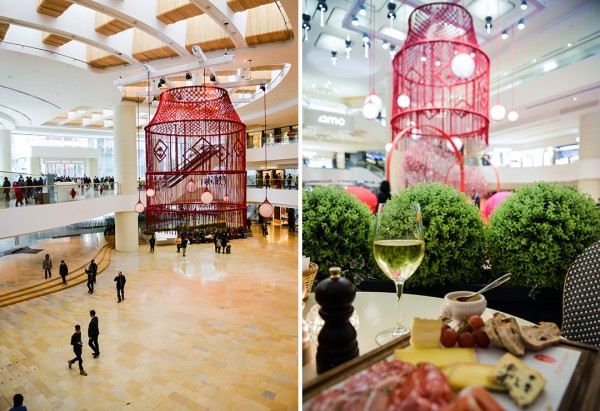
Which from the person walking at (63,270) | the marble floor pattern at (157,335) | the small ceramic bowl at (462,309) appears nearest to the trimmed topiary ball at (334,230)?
the small ceramic bowl at (462,309)

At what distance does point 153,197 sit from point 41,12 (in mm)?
1831

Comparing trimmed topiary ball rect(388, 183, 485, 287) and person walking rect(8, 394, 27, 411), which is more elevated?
trimmed topiary ball rect(388, 183, 485, 287)

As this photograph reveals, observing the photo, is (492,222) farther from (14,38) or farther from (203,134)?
(14,38)

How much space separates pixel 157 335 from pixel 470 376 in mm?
2573

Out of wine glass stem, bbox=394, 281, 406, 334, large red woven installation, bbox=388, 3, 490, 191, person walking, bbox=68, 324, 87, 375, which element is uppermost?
large red woven installation, bbox=388, 3, 490, 191

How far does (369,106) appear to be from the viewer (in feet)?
12.4

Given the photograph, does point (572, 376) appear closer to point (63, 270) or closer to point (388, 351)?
point (388, 351)

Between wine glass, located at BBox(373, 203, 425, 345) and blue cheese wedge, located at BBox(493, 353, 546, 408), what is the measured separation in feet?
1.04

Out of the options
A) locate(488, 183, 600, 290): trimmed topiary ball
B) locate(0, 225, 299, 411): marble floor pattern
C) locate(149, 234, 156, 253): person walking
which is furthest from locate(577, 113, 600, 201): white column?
locate(149, 234, 156, 253): person walking

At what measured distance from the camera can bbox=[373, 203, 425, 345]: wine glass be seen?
678mm

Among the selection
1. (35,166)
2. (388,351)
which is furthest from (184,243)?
(388,351)

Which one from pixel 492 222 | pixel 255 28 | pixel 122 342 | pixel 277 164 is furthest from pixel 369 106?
pixel 122 342

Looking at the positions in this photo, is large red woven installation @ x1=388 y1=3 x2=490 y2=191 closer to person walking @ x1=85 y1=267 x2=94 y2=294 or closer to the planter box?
the planter box

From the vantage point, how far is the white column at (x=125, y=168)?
250cm
